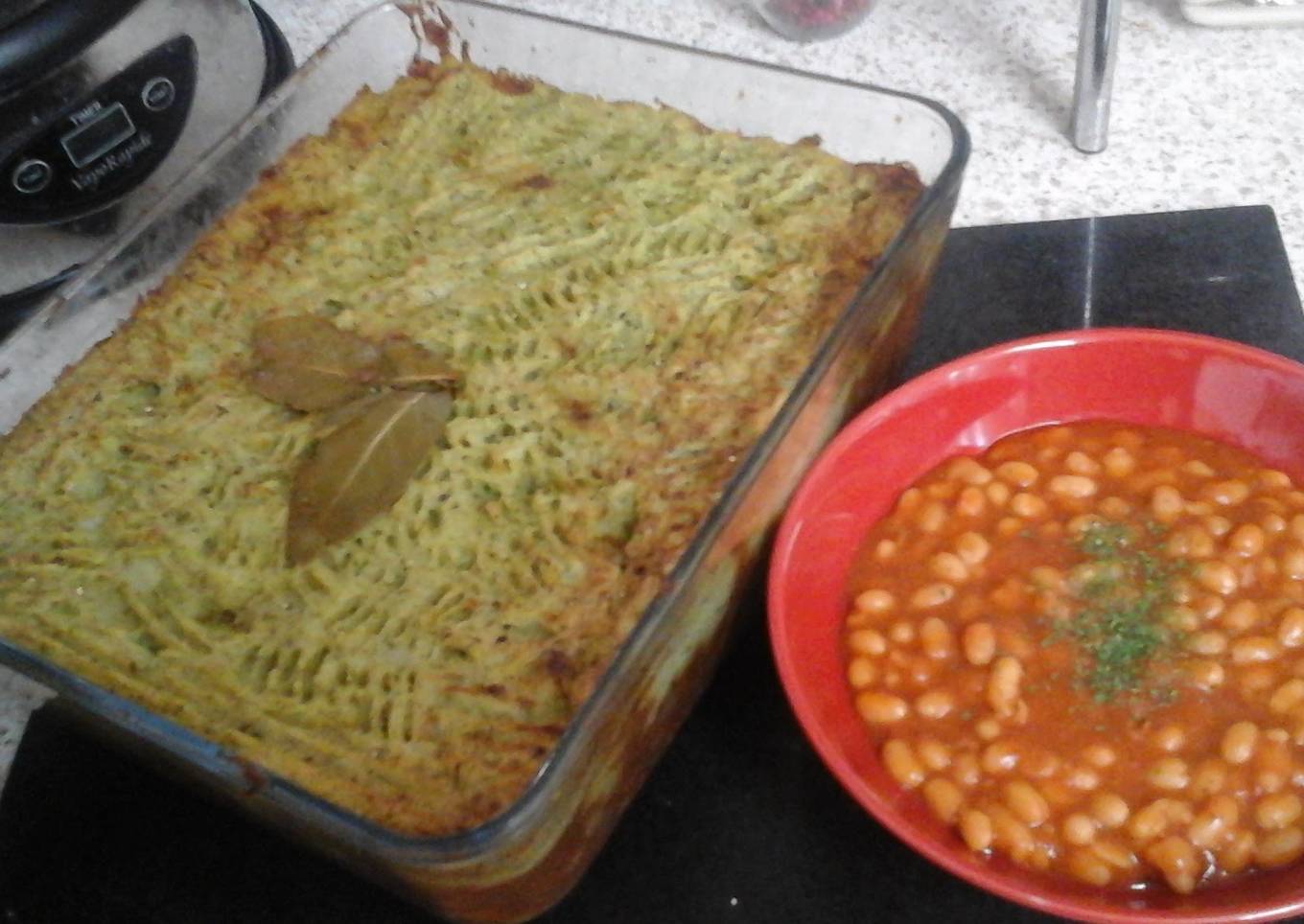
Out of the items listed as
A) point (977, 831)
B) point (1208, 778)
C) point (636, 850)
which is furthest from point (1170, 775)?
point (636, 850)

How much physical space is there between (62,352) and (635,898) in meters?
0.61

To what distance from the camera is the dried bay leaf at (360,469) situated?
832 millimetres

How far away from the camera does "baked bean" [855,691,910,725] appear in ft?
2.67

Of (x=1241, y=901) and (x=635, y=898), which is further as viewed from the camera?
(x=635, y=898)

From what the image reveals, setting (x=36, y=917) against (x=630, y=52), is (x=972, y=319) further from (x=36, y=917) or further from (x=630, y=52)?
(x=36, y=917)

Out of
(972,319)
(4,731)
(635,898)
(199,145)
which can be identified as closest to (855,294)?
(972,319)

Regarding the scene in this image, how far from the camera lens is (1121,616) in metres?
0.84

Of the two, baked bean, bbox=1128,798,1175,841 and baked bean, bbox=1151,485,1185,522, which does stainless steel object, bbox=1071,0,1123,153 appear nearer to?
baked bean, bbox=1151,485,1185,522

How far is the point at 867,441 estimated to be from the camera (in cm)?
92

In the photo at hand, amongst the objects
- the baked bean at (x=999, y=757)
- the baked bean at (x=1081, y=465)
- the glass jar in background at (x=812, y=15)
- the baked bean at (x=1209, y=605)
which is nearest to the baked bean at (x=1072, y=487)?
the baked bean at (x=1081, y=465)

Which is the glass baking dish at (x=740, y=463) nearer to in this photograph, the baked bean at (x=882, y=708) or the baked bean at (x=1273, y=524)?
the baked bean at (x=882, y=708)

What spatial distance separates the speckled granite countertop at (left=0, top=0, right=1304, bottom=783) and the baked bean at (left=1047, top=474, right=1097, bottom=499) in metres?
0.43

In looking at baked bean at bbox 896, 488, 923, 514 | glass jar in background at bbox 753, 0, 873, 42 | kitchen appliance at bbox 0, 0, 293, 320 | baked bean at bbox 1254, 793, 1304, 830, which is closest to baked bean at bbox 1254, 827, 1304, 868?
baked bean at bbox 1254, 793, 1304, 830

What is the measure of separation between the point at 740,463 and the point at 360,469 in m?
0.26
